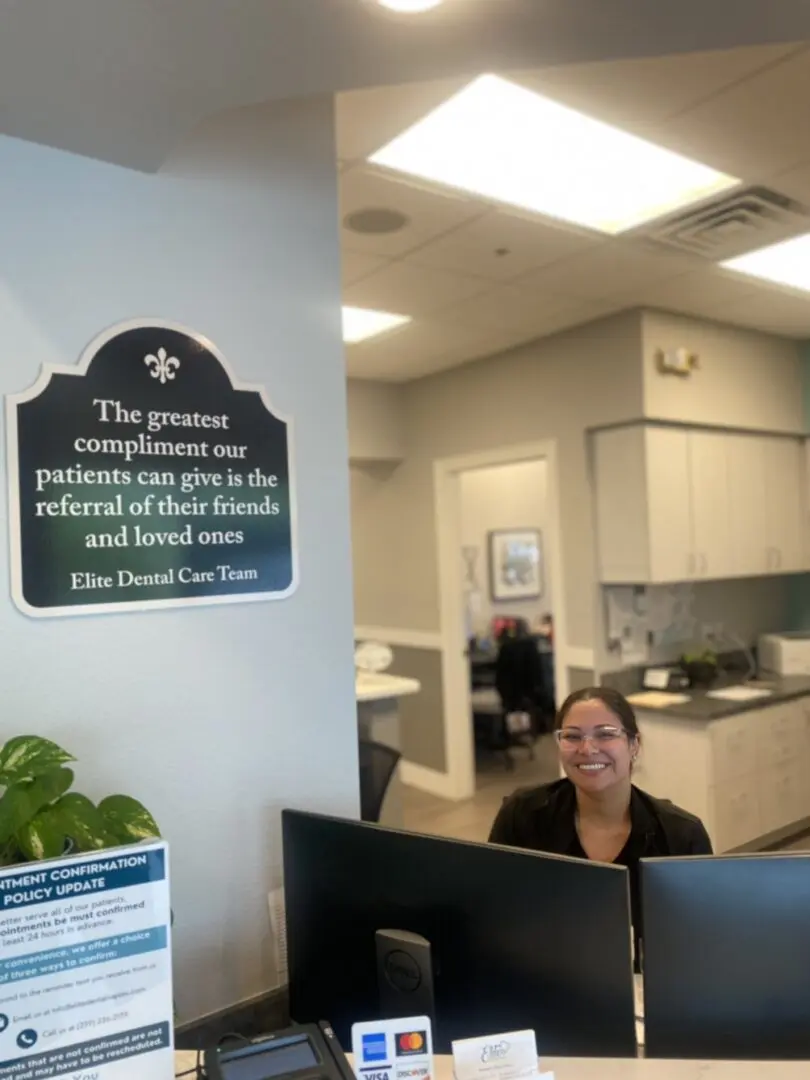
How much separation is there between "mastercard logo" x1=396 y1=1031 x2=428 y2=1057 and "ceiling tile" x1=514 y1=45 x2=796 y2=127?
1951mm

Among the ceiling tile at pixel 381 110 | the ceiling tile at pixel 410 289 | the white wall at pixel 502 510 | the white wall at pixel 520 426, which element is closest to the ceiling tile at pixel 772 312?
the white wall at pixel 520 426

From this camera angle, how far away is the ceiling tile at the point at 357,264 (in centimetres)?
322

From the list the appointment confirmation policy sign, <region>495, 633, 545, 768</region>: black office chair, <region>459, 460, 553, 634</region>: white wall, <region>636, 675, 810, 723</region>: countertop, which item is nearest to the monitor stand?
the appointment confirmation policy sign

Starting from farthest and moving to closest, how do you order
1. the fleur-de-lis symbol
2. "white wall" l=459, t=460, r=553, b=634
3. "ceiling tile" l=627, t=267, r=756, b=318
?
"white wall" l=459, t=460, r=553, b=634 → "ceiling tile" l=627, t=267, r=756, b=318 → the fleur-de-lis symbol

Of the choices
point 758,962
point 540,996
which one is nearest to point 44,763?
point 540,996

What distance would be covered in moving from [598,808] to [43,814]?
1252 mm

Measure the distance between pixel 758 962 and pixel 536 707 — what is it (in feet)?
18.2

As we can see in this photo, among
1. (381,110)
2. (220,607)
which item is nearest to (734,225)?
(381,110)

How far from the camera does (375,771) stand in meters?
2.81

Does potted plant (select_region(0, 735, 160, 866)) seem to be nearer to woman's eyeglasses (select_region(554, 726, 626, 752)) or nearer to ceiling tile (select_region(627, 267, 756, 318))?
woman's eyeglasses (select_region(554, 726, 626, 752))

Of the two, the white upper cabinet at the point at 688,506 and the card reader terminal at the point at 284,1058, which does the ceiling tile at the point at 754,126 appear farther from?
the card reader terminal at the point at 284,1058

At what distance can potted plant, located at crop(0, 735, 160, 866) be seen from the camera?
1.20 m

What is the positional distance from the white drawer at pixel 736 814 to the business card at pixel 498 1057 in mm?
3189

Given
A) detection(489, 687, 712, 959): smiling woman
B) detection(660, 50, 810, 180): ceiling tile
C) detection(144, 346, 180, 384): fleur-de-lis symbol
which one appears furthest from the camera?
detection(660, 50, 810, 180): ceiling tile
